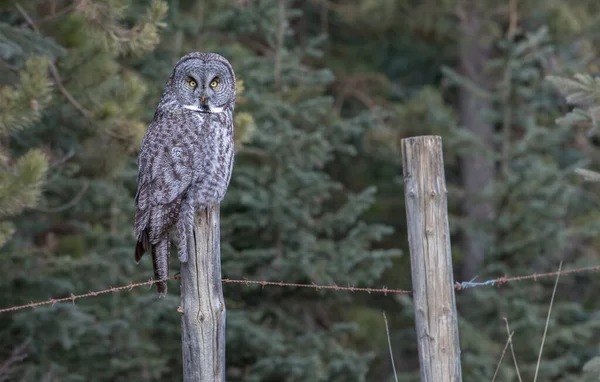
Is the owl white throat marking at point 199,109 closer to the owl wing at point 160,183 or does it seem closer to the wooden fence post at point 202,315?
the owl wing at point 160,183

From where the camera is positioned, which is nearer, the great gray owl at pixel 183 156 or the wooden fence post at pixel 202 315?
the wooden fence post at pixel 202 315

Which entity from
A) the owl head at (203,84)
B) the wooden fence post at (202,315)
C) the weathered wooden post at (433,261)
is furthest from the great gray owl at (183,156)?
the weathered wooden post at (433,261)

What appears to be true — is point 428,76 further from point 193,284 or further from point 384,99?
point 193,284

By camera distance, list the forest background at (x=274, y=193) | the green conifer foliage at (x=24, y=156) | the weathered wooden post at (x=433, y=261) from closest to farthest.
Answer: the weathered wooden post at (x=433, y=261) → the green conifer foliage at (x=24, y=156) → the forest background at (x=274, y=193)

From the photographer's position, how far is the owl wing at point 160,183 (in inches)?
192

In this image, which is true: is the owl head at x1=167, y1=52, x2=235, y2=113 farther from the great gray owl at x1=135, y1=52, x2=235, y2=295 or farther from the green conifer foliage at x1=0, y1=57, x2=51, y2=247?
the green conifer foliage at x1=0, y1=57, x2=51, y2=247

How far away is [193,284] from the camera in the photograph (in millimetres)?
4125

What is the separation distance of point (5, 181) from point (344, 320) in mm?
5901

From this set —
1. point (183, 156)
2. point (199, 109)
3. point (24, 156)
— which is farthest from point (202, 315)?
point (24, 156)

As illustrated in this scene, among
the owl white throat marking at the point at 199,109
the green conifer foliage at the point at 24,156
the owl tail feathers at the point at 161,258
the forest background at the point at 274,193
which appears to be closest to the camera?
the owl tail feathers at the point at 161,258

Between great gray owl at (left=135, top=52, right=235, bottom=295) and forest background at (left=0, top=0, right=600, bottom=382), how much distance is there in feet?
2.77

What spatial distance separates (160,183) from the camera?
4.98 meters

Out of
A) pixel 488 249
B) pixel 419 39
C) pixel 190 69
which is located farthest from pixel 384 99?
pixel 190 69

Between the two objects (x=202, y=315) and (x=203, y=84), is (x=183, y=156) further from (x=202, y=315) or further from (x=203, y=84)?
(x=202, y=315)
